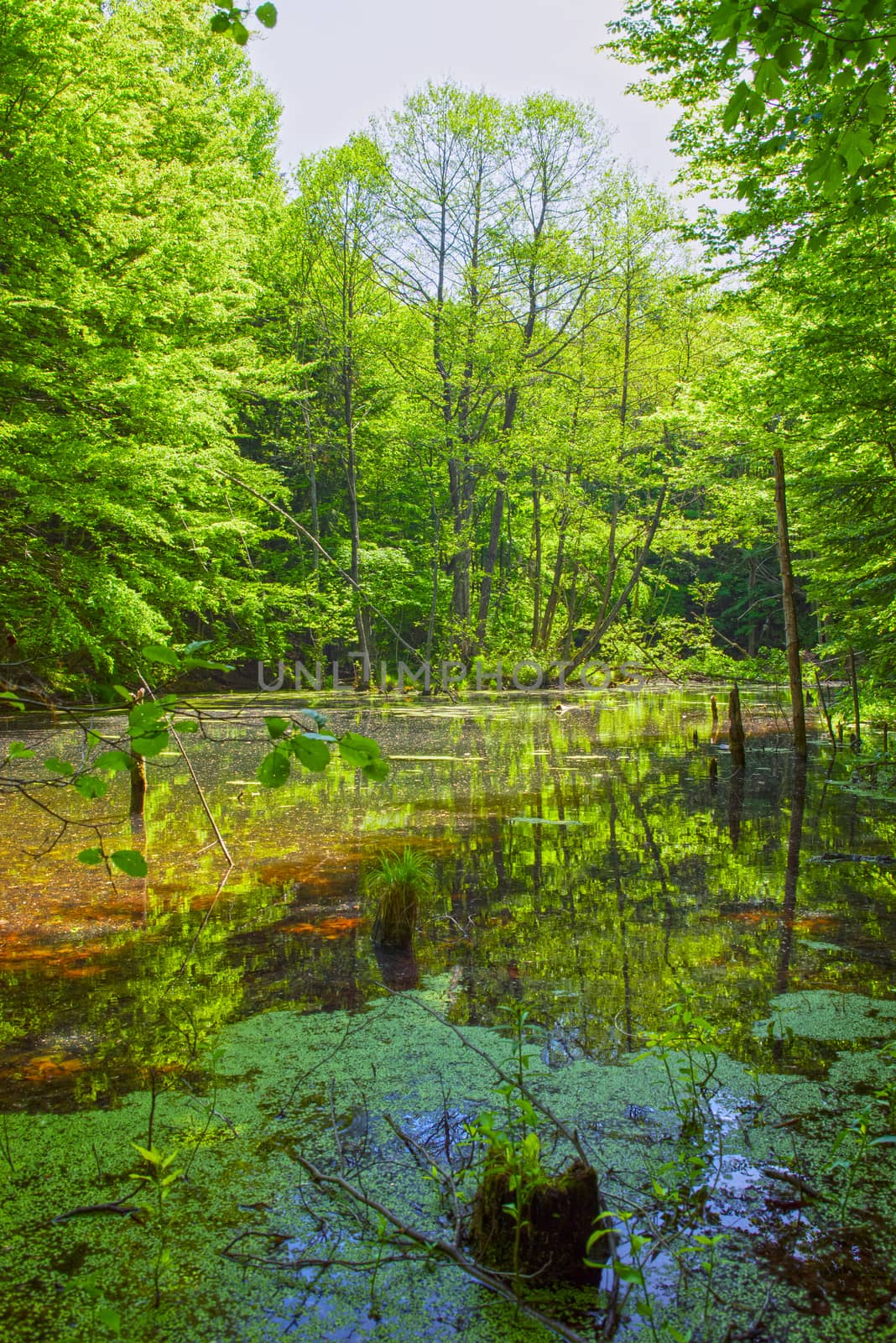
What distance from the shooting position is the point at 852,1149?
2.87 meters

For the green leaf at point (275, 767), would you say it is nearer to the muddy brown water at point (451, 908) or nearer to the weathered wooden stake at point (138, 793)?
the muddy brown water at point (451, 908)

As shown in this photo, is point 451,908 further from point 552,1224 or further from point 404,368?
point 404,368

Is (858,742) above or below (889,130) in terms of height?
below

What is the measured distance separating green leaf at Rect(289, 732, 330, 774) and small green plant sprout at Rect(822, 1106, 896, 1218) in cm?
194

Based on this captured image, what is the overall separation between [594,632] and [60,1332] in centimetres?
2466

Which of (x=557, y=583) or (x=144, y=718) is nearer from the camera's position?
(x=144, y=718)

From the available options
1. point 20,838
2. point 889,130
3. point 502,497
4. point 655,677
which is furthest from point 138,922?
point 655,677

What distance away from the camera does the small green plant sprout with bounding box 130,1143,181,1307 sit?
89.4 inches

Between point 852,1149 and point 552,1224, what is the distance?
1179 millimetres

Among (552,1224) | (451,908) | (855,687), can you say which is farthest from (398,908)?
(855,687)

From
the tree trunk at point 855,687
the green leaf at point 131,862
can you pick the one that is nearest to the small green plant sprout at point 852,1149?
the green leaf at point 131,862

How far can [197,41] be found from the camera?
68.9ft

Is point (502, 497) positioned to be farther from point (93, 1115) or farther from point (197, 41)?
point (93, 1115)

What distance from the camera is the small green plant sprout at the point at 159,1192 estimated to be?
227 cm
